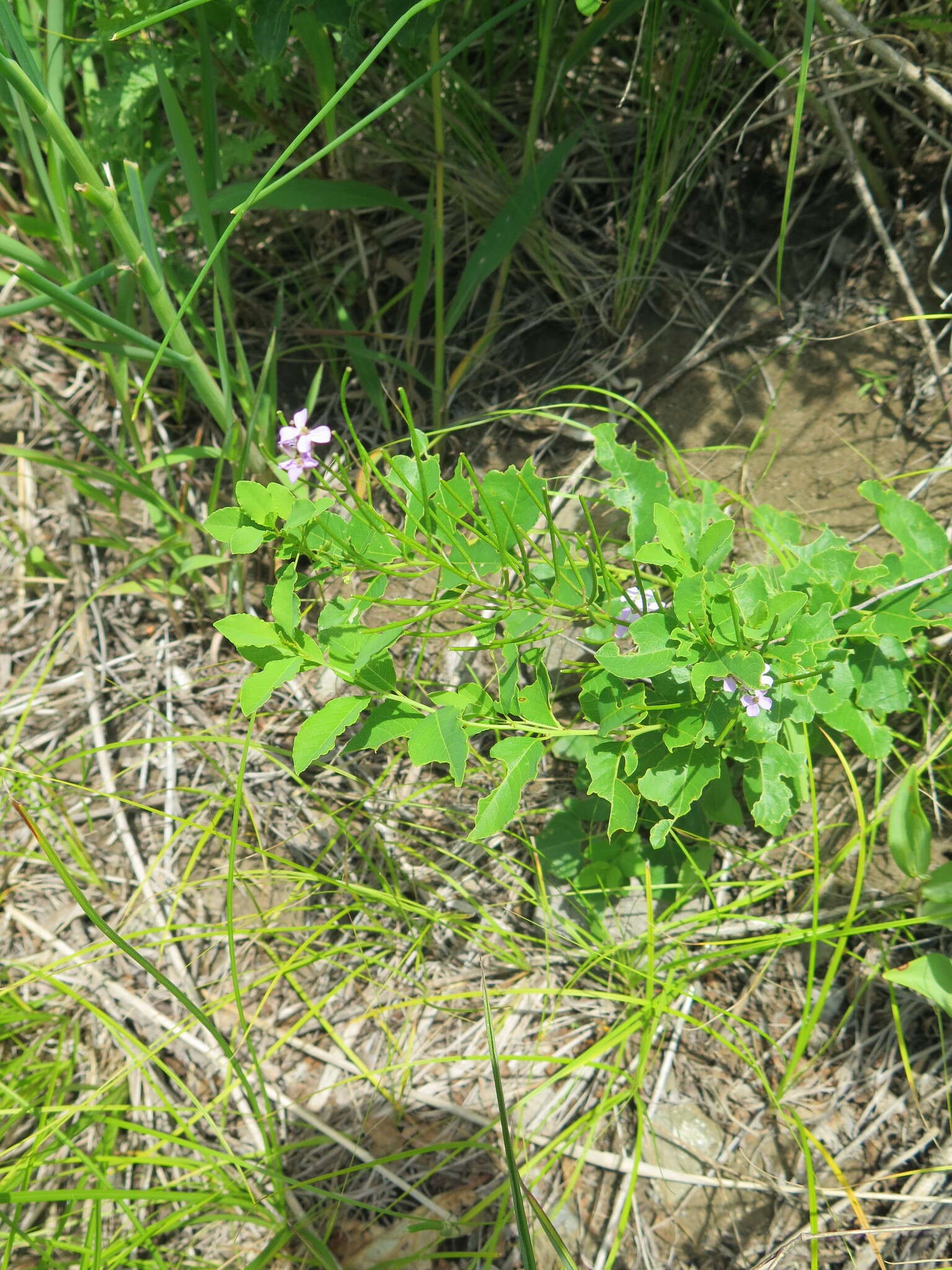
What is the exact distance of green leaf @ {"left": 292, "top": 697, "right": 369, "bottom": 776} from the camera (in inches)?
41.1

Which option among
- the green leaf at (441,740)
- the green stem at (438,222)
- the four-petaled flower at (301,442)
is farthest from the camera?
the green stem at (438,222)

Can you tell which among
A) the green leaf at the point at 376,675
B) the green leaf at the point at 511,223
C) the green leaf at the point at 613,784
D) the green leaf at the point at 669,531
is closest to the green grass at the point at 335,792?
the green leaf at the point at 511,223

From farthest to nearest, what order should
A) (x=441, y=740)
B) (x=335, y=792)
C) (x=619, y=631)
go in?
(x=335, y=792) < (x=619, y=631) < (x=441, y=740)

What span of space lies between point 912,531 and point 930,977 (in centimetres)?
70

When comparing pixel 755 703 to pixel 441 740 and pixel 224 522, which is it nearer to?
pixel 441 740

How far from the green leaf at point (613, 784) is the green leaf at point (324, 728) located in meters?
0.32

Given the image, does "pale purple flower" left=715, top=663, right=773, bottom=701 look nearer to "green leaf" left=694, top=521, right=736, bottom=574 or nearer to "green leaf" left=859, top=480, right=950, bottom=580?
"green leaf" left=694, top=521, right=736, bottom=574

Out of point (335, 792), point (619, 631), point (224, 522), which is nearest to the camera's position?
point (224, 522)

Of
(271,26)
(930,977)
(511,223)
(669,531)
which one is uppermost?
(271,26)

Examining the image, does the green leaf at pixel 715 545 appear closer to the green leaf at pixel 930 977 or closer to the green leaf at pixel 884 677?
the green leaf at pixel 884 677

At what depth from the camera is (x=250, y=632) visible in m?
1.10

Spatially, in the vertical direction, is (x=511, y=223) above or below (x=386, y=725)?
above

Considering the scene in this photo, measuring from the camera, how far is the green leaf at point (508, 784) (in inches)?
42.1

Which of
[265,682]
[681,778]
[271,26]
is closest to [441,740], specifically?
[265,682]
